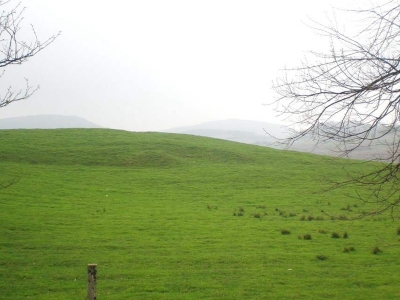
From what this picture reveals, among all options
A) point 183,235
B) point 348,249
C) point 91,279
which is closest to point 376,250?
point 348,249

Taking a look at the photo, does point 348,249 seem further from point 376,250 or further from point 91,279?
point 91,279

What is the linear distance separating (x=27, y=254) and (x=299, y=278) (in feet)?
35.0

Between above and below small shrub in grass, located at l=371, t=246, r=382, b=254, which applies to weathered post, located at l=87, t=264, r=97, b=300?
above

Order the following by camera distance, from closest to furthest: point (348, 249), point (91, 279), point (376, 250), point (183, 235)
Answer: point (91, 279)
point (376, 250)
point (348, 249)
point (183, 235)

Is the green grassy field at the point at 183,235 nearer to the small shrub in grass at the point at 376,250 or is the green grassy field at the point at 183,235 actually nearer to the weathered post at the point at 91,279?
the small shrub in grass at the point at 376,250

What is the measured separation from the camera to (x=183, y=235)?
19922 mm

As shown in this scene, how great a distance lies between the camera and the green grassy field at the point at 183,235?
1284 centimetres

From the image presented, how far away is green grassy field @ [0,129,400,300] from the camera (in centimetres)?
1284

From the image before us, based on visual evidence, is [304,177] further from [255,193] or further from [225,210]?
[225,210]

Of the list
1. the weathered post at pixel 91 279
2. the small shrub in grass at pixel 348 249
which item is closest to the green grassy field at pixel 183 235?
the small shrub in grass at pixel 348 249

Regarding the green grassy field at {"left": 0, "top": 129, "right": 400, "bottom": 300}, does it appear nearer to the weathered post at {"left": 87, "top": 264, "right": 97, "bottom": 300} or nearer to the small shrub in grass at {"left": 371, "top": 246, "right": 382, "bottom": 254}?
the small shrub in grass at {"left": 371, "top": 246, "right": 382, "bottom": 254}

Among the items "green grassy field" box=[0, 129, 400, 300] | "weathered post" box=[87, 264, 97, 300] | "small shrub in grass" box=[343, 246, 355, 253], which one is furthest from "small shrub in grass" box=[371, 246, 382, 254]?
"weathered post" box=[87, 264, 97, 300]

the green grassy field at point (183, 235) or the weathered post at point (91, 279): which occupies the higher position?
the weathered post at point (91, 279)

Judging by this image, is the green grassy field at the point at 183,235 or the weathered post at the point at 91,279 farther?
the green grassy field at the point at 183,235
